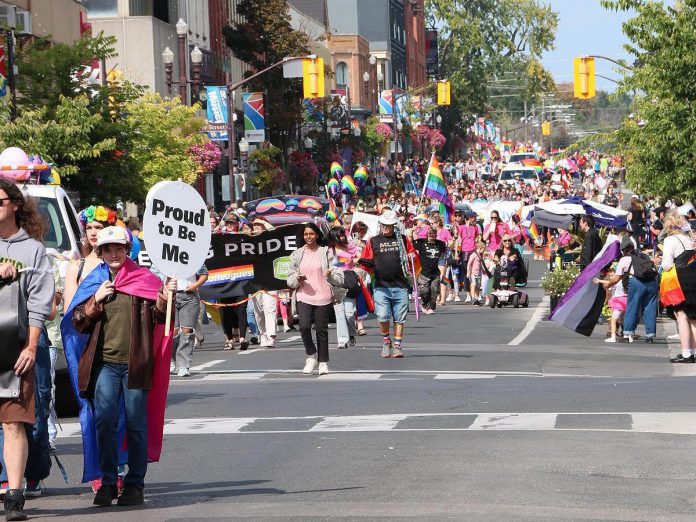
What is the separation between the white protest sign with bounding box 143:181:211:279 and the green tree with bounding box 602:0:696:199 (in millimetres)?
20473

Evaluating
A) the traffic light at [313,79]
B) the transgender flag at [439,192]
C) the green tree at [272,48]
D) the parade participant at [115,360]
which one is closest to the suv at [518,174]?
the green tree at [272,48]

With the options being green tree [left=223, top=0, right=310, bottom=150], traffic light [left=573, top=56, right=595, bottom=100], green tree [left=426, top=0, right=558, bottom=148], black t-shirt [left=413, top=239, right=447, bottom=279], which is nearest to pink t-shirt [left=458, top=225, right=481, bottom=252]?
black t-shirt [left=413, top=239, right=447, bottom=279]

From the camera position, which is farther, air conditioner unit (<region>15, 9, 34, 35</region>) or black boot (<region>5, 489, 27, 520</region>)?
air conditioner unit (<region>15, 9, 34, 35</region>)

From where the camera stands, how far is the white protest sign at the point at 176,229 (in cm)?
1012

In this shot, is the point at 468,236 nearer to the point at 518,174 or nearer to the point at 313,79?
the point at 313,79

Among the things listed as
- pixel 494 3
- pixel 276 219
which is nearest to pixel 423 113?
pixel 494 3

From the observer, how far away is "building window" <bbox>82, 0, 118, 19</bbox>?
5912 centimetres

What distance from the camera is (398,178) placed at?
86.6 metres

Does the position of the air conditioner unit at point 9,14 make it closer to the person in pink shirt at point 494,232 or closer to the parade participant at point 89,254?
the person in pink shirt at point 494,232

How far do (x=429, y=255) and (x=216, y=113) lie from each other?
2211cm

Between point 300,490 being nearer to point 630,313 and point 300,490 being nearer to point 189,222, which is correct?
point 189,222

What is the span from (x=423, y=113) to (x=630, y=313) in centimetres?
8644

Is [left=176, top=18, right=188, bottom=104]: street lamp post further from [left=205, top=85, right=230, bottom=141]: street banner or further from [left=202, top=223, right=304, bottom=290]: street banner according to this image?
[left=202, top=223, right=304, bottom=290]: street banner

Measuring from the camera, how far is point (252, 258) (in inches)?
1000
